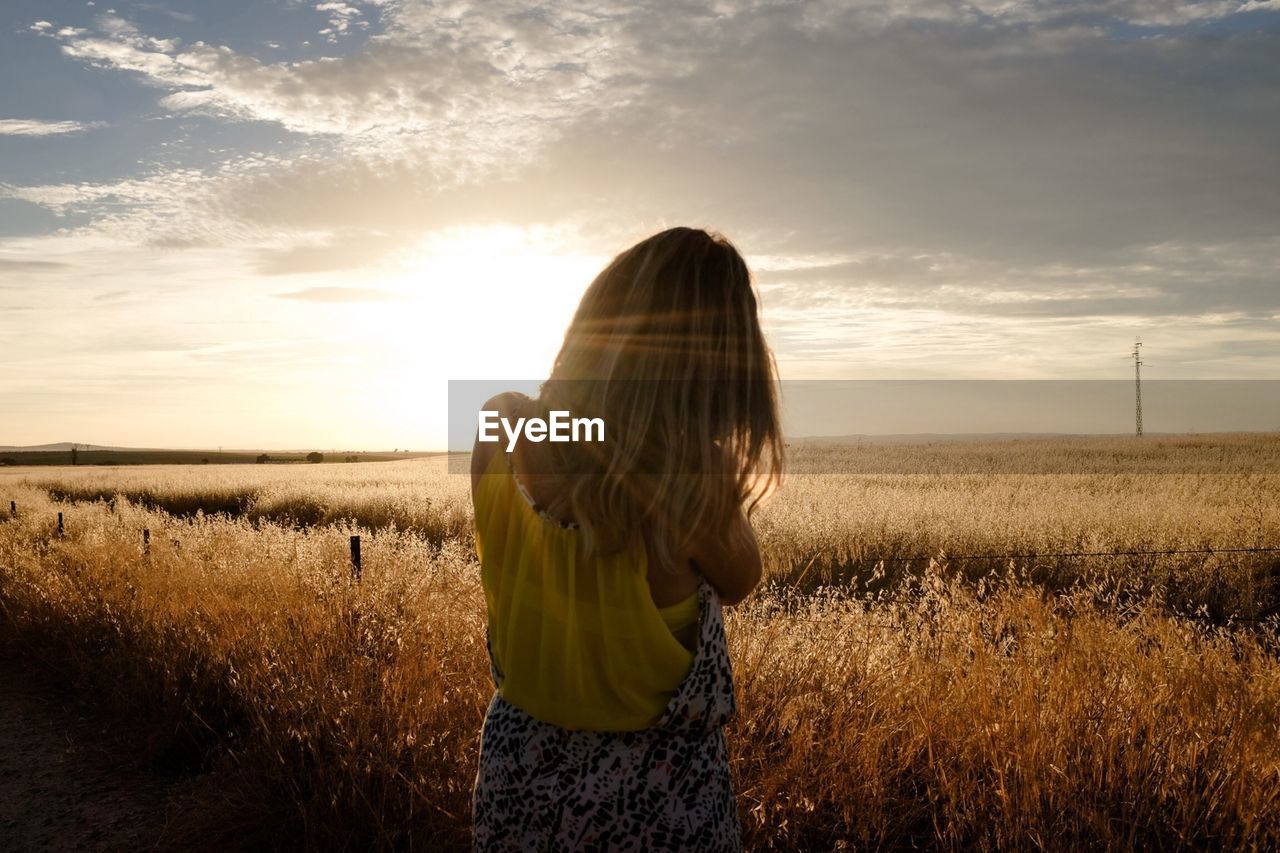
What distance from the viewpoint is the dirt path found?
418cm

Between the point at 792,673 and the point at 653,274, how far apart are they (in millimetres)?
3014

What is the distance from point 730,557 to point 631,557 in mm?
189

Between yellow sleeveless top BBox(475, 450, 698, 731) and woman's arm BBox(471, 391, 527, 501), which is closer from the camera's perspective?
yellow sleeveless top BBox(475, 450, 698, 731)

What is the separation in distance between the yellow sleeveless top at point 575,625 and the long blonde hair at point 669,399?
10cm

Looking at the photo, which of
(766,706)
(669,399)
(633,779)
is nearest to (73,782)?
(766,706)

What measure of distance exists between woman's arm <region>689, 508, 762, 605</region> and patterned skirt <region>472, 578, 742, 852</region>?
5cm

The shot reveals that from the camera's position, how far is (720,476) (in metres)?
1.48

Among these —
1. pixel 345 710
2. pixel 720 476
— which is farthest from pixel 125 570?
pixel 720 476

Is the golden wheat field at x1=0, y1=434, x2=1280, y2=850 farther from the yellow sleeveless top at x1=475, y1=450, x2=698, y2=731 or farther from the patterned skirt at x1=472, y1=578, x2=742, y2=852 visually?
the yellow sleeveless top at x1=475, y1=450, x2=698, y2=731

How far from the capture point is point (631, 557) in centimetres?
155

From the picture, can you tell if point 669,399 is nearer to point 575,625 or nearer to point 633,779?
point 575,625

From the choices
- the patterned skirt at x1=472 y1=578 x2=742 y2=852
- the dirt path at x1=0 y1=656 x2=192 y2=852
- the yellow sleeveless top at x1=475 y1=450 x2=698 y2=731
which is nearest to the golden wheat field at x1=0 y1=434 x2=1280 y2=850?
the dirt path at x1=0 y1=656 x2=192 y2=852

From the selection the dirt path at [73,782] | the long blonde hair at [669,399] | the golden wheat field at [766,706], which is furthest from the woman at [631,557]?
the dirt path at [73,782]

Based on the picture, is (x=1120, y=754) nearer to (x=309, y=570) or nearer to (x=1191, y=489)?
(x=309, y=570)
